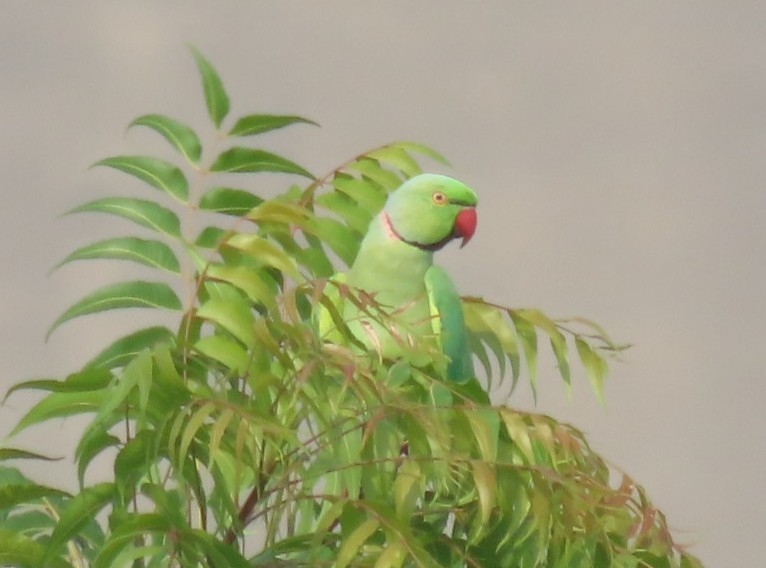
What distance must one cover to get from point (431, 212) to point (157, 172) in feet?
1.99

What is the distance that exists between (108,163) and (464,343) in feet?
2.76

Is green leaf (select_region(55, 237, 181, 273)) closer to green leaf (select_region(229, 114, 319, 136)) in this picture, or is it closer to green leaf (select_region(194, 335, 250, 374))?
green leaf (select_region(229, 114, 319, 136))

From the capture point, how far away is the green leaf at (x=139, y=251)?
3080 millimetres

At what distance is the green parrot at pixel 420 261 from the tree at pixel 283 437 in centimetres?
16

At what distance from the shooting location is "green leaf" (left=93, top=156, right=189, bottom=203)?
3164 millimetres

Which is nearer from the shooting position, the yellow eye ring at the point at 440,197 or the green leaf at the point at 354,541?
the green leaf at the point at 354,541

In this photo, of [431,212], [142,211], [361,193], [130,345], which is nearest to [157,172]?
[142,211]

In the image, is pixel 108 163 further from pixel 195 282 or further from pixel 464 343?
pixel 464 343

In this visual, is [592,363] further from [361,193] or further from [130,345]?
[130,345]

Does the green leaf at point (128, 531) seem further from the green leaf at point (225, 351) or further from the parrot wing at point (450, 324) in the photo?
the parrot wing at point (450, 324)

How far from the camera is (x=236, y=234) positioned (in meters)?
2.69

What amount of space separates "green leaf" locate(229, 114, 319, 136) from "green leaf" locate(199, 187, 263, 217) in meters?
0.13

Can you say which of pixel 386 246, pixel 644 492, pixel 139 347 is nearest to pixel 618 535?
pixel 644 492

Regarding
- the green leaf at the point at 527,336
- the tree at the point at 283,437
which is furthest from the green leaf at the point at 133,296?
the green leaf at the point at 527,336
